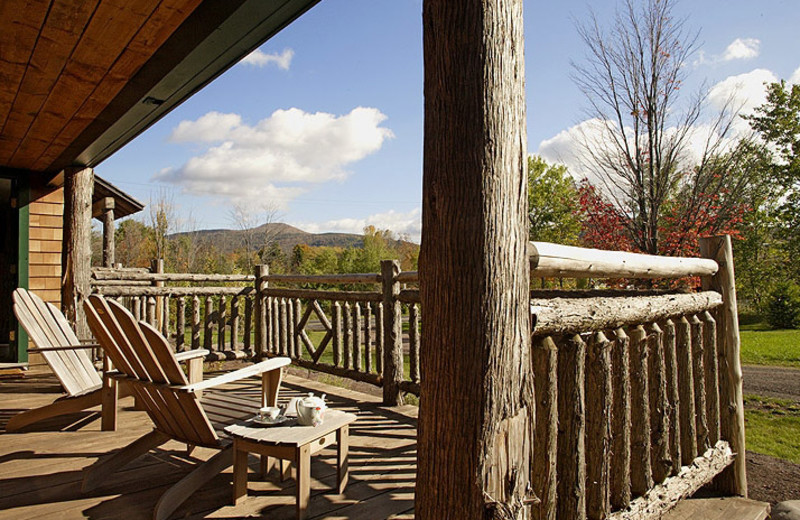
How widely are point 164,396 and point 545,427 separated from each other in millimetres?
1992

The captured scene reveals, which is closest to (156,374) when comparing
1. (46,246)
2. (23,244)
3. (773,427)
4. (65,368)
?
(65,368)

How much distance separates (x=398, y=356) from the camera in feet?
15.5

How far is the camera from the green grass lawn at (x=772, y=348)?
33.6ft

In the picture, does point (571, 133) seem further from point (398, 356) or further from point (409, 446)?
point (409, 446)

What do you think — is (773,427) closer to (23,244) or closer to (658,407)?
(658,407)

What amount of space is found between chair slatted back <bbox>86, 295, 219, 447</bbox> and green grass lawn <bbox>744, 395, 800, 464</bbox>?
222 inches

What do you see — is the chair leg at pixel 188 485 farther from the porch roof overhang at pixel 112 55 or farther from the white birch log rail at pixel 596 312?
the porch roof overhang at pixel 112 55

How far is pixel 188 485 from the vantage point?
2512 mm

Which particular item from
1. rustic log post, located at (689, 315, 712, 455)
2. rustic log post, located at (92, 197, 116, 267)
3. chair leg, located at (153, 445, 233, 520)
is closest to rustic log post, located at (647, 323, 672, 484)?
rustic log post, located at (689, 315, 712, 455)

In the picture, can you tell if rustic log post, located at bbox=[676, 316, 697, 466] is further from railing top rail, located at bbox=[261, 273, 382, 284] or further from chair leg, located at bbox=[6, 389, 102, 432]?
chair leg, located at bbox=[6, 389, 102, 432]

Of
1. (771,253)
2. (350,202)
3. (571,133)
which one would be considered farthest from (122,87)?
(350,202)

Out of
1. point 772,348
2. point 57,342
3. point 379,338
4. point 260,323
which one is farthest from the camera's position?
point 772,348

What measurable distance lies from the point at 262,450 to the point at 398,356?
240 centimetres

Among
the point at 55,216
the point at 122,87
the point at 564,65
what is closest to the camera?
the point at 122,87
